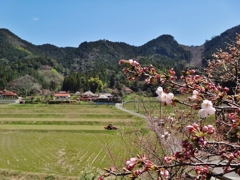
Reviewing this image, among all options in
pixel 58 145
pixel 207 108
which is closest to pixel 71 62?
pixel 58 145

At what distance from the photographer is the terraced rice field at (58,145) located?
49.9ft

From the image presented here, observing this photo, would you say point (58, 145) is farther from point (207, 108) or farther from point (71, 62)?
point (71, 62)

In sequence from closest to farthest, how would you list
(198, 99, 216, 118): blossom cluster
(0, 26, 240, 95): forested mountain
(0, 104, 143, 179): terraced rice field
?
1. (198, 99, 216, 118): blossom cluster
2. (0, 104, 143, 179): terraced rice field
3. (0, 26, 240, 95): forested mountain

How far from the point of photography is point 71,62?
472 ft

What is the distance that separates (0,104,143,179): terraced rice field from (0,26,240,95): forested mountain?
10498 mm

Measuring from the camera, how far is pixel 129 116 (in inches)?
1380

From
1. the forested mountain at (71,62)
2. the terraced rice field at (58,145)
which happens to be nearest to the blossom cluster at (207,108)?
the terraced rice field at (58,145)

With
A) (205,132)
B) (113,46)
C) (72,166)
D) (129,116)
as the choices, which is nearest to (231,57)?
(205,132)

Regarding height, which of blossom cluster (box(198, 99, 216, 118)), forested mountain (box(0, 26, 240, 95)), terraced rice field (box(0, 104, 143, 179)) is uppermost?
forested mountain (box(0, 26, 240, 95))

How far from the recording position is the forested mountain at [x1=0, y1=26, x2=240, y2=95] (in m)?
75.0

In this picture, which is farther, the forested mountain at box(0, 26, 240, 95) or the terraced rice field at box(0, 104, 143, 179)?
the forested mountain at box(0, 26, 240, 95)

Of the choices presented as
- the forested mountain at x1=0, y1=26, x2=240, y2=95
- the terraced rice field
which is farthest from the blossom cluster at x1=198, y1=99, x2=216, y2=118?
the forested mountain at x1=0, y1=26, x2=240, y2=95

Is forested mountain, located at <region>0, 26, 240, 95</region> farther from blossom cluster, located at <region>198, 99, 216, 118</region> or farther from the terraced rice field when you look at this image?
the terraced rice field

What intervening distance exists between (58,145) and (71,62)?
414ft
